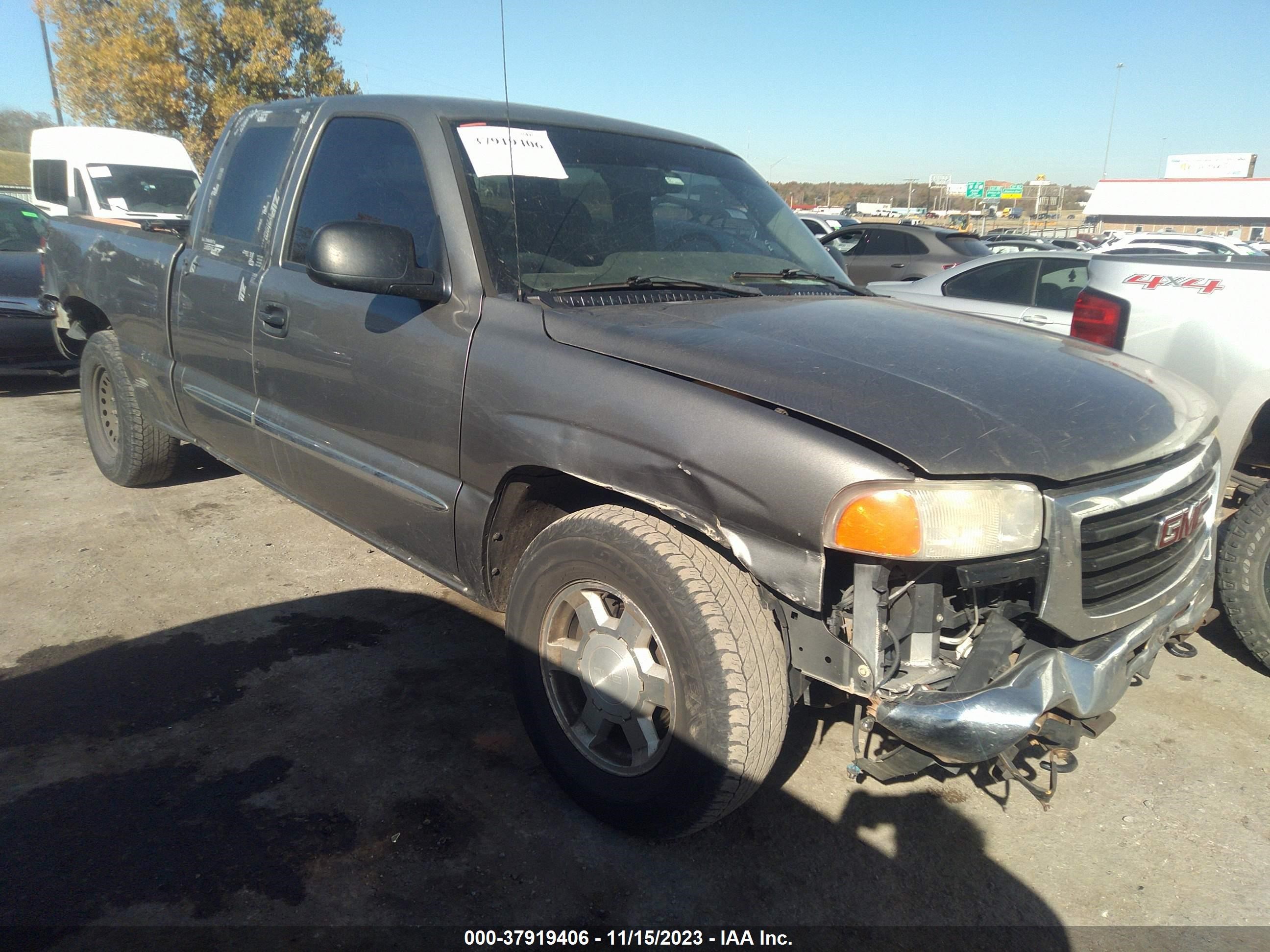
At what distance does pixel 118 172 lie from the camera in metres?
12.3

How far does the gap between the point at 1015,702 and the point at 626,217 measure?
191 centimetres

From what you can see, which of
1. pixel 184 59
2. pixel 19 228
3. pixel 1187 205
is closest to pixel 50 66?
pixel 184 59

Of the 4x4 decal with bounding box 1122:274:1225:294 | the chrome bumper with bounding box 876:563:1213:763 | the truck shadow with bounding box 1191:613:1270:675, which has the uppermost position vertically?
the 4x4 decal with bounding box 1122:274:1225:294

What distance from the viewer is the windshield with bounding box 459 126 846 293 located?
2.66 metres

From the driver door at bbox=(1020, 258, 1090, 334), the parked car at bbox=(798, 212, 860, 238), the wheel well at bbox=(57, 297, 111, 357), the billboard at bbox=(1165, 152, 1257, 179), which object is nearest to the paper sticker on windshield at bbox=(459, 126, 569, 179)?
the wheel well at bbox=(57, 297, 111, 357)

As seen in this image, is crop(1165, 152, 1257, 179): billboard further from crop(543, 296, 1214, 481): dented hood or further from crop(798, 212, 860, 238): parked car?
crop(543, 296, 1214, 481): dented hood

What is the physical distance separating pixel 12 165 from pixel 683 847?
62506 millimetres

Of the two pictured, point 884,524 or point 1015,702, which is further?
point 1015,702

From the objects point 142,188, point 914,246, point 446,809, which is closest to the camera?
point 446,809

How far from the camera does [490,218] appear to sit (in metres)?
2.64

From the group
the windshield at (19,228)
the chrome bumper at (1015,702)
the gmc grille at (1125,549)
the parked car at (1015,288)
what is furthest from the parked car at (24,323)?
the gmc grille at (1125,549)

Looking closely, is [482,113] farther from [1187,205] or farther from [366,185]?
[1187,205]

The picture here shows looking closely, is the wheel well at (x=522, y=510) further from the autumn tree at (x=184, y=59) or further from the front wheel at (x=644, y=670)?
the autumn tree at (x=184, y=59)

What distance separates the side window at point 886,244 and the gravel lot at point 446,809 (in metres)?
8.52
